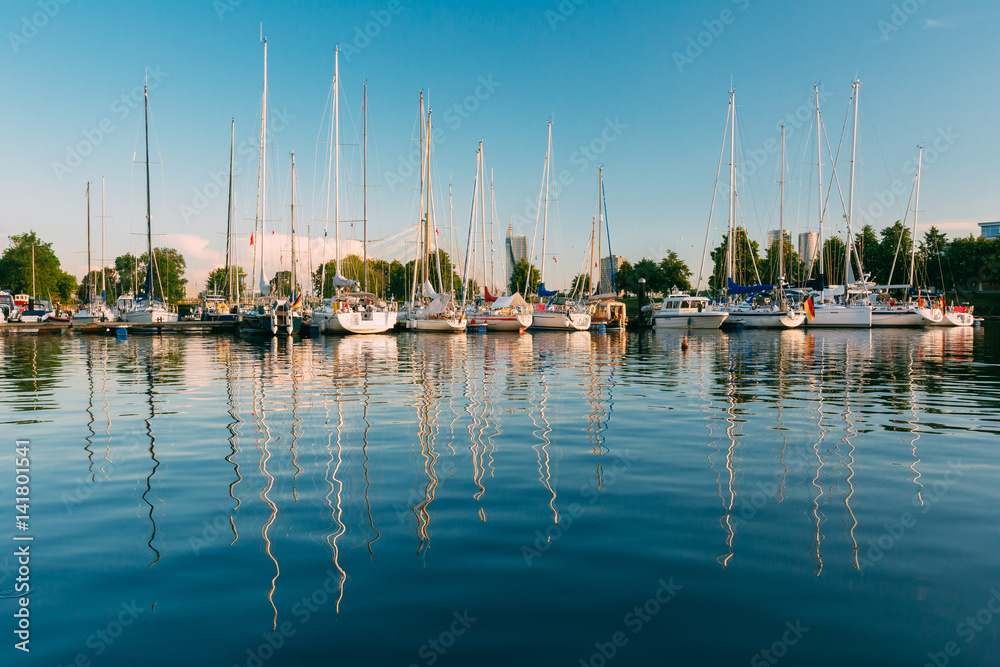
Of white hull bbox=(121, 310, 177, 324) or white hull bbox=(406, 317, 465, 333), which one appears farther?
white hull bbox=(121, 310, 177, 324)

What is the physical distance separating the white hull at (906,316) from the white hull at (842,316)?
3085 millimetres

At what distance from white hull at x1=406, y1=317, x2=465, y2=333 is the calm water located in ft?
141

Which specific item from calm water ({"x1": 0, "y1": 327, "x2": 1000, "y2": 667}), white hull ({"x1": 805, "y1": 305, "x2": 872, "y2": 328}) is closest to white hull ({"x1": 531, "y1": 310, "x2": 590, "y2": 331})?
white hull ({"x1": 805, "y1": 305, "x2": 872, "y2": 328})

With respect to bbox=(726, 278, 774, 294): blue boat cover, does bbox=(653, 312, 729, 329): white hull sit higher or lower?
lower

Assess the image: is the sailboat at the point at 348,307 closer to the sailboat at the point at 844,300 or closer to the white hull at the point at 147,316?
the white hull at the point at 147,316

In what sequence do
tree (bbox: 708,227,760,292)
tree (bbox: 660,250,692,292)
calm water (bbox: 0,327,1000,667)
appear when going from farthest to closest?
tree (bbox: 660,250,692,292), tree (bbox: 708,227,760,292), calm water (bbox: 0,327,1000,667)

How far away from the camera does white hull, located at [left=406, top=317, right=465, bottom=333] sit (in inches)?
2382

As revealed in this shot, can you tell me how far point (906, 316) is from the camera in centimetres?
7262

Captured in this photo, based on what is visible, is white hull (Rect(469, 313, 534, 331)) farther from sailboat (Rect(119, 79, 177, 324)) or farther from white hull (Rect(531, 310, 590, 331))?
sailboat (Rect(119, 79, 177, 324))

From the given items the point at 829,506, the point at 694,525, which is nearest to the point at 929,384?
the point at 829,506

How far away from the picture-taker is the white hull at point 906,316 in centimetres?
7238

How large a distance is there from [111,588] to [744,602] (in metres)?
5.43

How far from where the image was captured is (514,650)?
4973mm

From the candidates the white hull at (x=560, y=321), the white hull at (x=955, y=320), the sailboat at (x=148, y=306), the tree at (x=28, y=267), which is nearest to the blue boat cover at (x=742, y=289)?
the white hull at (x=955, y=320)
